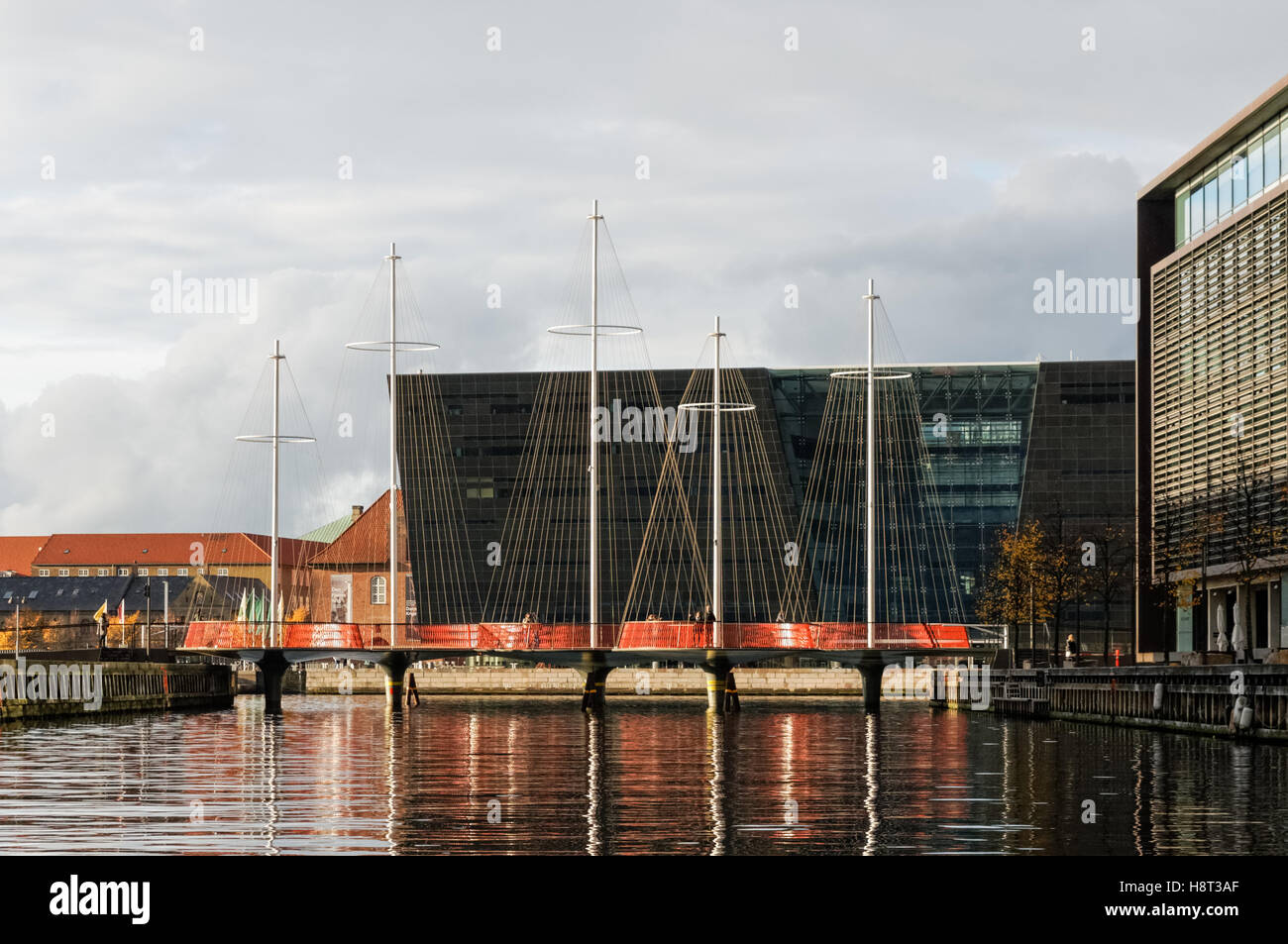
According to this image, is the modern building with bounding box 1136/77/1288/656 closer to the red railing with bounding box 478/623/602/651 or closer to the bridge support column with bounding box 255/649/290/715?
the red railing with bounding box 478/623/602/651

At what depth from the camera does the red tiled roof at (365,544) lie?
145625mm

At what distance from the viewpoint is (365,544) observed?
14950 centimetres

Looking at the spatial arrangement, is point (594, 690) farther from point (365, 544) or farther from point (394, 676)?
point (365, 544)

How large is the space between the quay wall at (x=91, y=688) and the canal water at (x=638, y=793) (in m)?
6.18

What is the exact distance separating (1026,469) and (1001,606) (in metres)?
41.2

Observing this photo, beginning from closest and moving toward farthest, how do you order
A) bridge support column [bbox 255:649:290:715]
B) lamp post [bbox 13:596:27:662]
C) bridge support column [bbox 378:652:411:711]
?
bridge support column [bbox 255:649:290:715] → lamp post [bbox 13:596:27:662] → bridge support column [bbox 378:652:411:711]

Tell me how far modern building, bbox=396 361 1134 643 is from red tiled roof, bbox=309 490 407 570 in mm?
13369

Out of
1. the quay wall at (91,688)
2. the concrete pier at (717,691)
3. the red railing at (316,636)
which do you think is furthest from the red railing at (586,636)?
the quay wall at (91,688)

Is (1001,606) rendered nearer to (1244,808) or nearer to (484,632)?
(484,632)

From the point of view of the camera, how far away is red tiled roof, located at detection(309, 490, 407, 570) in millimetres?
145625

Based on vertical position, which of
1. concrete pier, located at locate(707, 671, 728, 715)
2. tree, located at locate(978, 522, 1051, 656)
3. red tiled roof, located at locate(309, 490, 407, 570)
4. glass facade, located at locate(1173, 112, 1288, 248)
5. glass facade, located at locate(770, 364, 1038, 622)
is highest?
glass facade, located at locate(1173, 112, 1288, 248)

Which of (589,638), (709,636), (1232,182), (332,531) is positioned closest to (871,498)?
(709,636)

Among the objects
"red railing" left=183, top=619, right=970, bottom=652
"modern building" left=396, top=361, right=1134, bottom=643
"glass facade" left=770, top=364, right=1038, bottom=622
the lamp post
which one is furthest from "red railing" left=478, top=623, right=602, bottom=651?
"glass facade" left=770, top=364, right=1038, bottom=622

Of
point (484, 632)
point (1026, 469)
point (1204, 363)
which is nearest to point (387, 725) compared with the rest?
point (484, 632)
